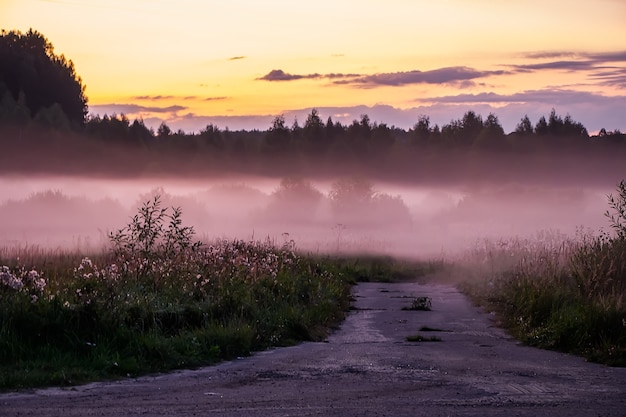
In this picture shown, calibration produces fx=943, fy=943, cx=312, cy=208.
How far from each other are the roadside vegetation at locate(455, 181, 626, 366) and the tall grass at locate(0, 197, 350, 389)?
12.6 feet

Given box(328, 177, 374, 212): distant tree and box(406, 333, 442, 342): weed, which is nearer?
box(406, 333, 442, 342): weed

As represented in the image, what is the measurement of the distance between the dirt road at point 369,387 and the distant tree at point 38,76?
75.5m

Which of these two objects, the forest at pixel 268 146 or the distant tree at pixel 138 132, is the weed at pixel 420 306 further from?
the distant tree at pixel 138 132

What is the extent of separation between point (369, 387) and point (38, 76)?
83071mm

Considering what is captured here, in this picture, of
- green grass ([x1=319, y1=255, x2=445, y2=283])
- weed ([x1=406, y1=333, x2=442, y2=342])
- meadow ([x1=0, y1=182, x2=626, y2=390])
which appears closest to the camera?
meadow ([x1=0, y1=182, x2=626, y2=390])

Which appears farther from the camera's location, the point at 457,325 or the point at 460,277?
the point at 460,277

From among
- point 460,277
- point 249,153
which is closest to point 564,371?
point 460,277

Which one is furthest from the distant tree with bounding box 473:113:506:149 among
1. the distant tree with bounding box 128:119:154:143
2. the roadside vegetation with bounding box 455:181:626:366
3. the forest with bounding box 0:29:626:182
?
the roadside vegetation with bounding box 455:181:626:366

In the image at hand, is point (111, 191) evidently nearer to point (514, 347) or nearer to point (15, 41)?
point (15, 41)

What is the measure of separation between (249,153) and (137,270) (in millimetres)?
76343

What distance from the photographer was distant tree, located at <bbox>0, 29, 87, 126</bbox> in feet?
289

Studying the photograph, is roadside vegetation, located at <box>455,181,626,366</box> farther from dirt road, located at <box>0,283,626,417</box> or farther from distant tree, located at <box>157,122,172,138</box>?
distant tree, located at <box>157,122,172,138</box>

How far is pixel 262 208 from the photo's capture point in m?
75.1

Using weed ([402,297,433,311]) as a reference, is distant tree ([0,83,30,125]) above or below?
above
